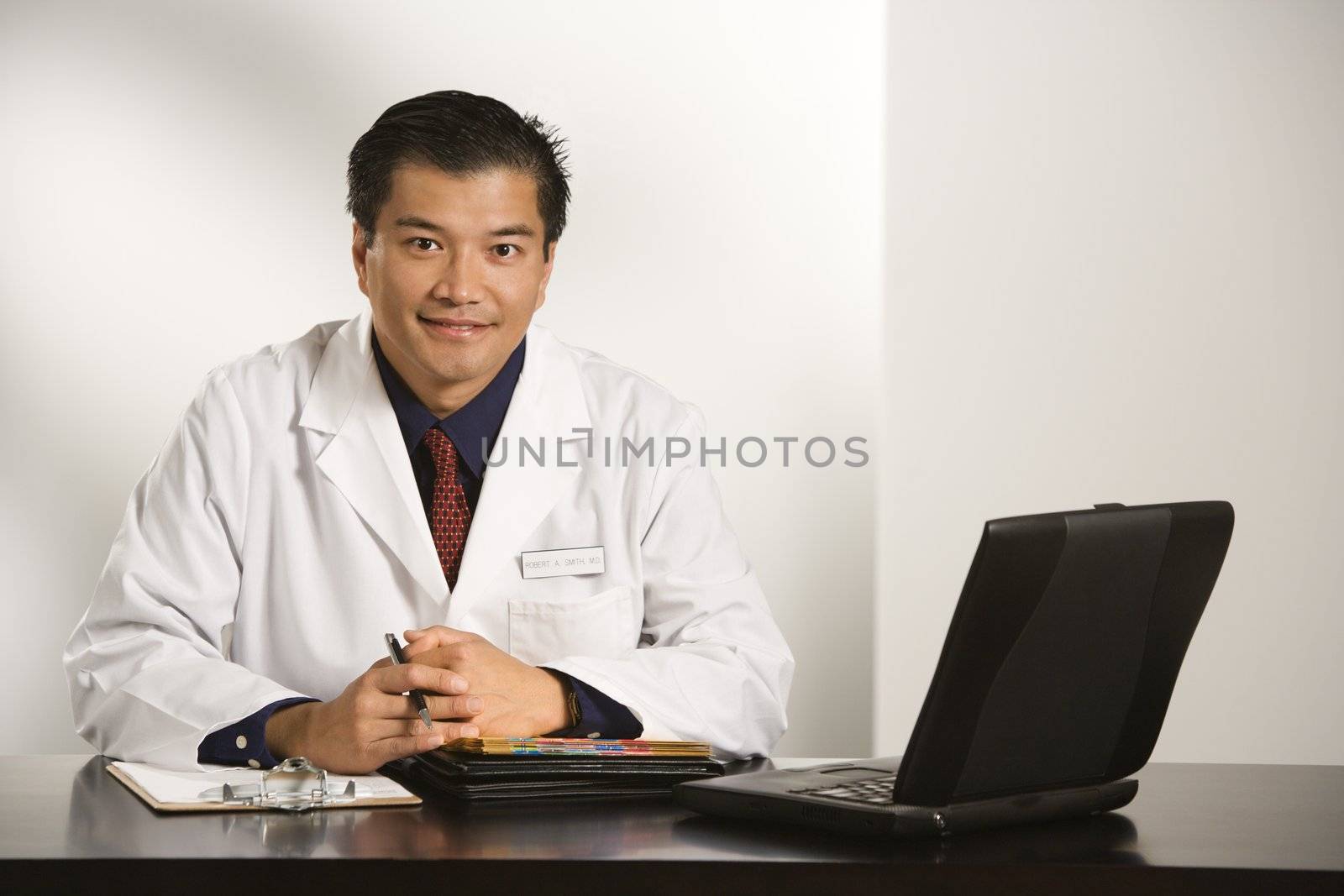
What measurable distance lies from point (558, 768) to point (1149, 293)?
254 centimetres

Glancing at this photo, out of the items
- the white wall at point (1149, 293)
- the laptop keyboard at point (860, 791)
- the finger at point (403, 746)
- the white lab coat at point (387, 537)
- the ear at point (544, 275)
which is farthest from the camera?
the white wall at point (1149, 293)

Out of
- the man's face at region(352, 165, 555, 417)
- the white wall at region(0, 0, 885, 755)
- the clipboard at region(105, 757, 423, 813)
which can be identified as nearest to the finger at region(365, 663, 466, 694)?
the clipboard at region(105, 757, 423, 813)

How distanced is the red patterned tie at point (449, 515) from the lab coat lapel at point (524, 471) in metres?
0.04

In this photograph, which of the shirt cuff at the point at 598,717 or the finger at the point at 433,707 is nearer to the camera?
the finger at the point at 433,707

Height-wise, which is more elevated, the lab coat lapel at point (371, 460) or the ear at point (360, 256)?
the ear at point (360, 256)

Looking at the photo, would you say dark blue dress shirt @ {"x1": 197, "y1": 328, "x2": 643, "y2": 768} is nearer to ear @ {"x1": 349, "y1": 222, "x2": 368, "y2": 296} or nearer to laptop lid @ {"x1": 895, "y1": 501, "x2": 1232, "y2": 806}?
ear @ {"x1": 349, "y1": 222, "x2": 368, "y2": 296}

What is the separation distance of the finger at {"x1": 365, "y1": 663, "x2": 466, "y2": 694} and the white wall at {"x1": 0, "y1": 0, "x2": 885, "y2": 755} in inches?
75.0

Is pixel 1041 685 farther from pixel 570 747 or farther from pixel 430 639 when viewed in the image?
pixel 430 639

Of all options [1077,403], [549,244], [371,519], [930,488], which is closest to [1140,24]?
[1077,403]

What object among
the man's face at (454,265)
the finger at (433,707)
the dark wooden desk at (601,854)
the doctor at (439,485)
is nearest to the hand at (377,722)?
the finger at (433,707)

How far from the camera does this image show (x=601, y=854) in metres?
1.03

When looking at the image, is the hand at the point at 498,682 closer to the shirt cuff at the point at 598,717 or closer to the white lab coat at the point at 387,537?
the shirt cuff at the point at 598,717

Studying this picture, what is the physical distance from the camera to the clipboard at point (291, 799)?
46.3 inches

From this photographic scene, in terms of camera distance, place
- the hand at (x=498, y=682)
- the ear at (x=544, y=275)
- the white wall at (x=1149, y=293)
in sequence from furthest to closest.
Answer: the white wall at (x=1149, y=293) → the ear at (x=544, y=275) → the hand at (x=498, y=682)
